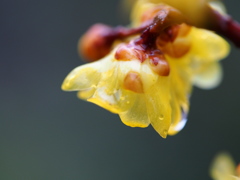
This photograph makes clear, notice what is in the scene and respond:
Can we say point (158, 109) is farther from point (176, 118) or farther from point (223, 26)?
point (223, 26)

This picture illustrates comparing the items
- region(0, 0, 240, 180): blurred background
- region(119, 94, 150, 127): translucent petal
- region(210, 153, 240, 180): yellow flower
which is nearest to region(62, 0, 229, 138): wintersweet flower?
region(119, 94, 150, 127): translucent petal

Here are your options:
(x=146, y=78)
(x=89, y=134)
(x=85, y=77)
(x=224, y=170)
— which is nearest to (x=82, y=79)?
(x=85, y=77)

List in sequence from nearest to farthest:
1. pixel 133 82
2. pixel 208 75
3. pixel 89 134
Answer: pixel 133 82 < pixel 208 75 < pixel 89 134

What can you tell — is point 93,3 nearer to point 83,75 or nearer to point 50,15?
point 50,15

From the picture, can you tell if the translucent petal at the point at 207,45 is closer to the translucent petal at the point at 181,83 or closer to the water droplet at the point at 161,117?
the translucent petal at the point at 181,83

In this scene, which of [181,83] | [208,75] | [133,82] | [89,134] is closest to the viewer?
[133,82]

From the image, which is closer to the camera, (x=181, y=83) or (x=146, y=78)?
(x=146, y=78)

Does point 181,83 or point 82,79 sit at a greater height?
point 82,79

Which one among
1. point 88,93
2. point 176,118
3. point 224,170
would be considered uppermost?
point 88,93
